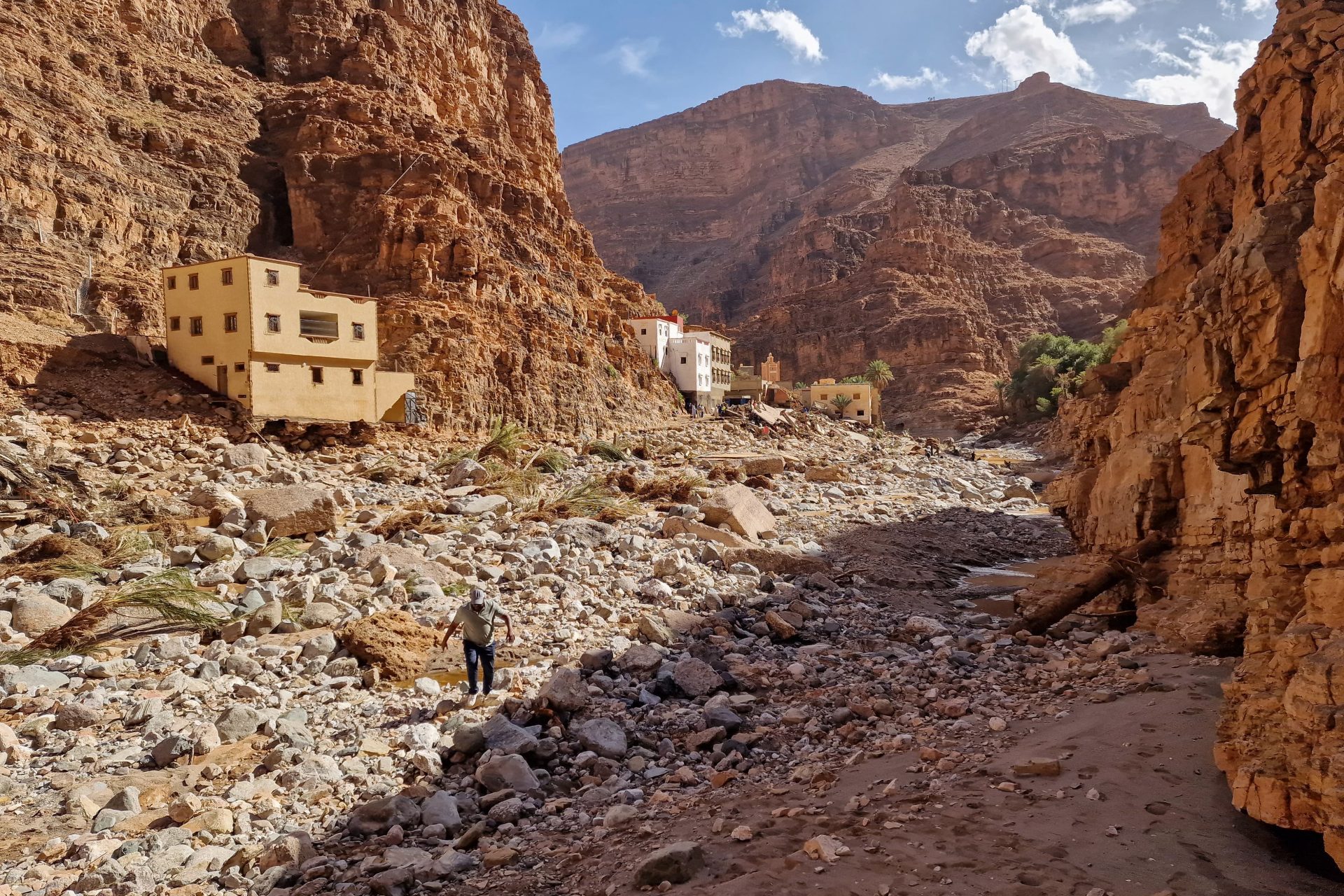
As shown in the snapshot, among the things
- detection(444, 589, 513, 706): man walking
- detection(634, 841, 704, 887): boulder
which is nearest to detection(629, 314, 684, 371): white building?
detection(444, 589, 513, 706): man walking

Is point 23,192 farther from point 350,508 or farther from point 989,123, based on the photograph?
point 989,123

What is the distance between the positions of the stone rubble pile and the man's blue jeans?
0.19m

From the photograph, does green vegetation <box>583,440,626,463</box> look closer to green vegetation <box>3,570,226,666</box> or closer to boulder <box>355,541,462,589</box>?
boulder <box>355,541,462,589</box>

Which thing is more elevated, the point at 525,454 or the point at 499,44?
the point at 499,44

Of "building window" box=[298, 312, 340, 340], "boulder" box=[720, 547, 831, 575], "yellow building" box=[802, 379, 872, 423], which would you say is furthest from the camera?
"yellow building" box=[802, 379, 872, 423]

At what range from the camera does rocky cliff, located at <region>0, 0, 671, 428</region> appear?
83.4ft

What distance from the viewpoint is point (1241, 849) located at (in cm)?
423

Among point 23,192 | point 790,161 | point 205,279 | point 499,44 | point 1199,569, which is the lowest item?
point 1199,569

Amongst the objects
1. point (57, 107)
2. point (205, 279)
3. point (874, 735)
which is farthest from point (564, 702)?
point (57, 107)

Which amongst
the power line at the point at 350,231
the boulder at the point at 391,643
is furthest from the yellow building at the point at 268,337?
the boulder at the point at 391,643

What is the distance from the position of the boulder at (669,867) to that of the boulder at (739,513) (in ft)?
34.3

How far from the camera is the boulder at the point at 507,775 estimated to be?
5.90m

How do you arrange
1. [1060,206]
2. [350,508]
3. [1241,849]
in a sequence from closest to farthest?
[1241,849] < [350,508] < [1060,206]

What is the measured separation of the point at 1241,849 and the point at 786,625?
6118 mm
